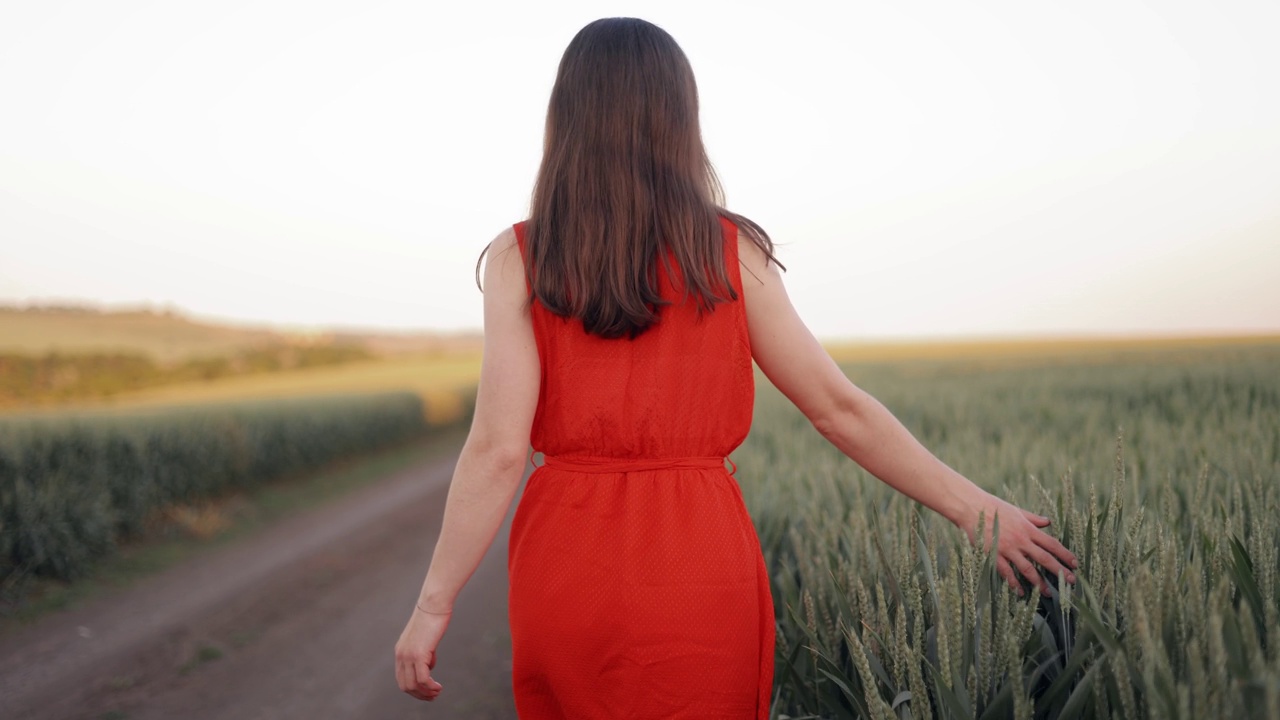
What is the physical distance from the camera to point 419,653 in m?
1.83

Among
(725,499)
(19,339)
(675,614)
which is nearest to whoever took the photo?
(675,614)

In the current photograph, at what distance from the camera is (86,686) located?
5.31 meters

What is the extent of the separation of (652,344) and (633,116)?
485 millimetres

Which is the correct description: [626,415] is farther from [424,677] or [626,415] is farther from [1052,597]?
[1052,597]

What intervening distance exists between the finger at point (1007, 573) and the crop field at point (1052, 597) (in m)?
0.04

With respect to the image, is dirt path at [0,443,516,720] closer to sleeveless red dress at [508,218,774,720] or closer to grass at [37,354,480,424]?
sleeveless red dress at [508,218,774,720]

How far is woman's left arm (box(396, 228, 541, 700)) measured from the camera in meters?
1.80

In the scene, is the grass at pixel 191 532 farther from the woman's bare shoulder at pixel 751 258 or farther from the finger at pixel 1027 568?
the finger at pixel 1027 568

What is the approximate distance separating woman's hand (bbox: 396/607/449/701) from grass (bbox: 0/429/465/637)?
6.49 metres

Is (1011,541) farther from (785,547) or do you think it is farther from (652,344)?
(785,547)

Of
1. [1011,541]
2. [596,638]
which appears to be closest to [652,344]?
[596,638]

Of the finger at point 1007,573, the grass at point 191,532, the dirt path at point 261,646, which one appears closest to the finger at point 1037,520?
the finger at point 1007,573

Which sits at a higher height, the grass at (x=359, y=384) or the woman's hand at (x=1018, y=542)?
the woman's hand at (x=1018, y=542)

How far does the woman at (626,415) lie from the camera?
1.70 m
